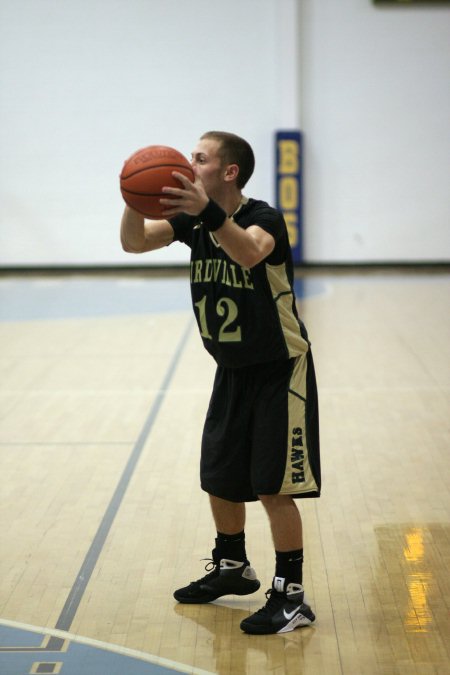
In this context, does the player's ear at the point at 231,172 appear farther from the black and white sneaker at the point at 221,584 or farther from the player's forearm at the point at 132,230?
the black and white sneaker at the point at 221,584

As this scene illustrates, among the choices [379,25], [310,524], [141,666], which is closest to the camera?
[141,666]

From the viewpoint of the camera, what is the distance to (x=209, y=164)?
3121 millimetres

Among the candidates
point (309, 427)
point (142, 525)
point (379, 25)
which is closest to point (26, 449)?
point (142, 525)

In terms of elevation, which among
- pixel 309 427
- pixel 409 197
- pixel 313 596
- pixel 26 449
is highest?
pixel 309 427

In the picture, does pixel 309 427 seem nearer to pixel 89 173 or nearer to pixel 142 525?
pixel 142 525

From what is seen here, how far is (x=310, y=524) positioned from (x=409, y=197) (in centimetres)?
1118

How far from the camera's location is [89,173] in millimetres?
14844

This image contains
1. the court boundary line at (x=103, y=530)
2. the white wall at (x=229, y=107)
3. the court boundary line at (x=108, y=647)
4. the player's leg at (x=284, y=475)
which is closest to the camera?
the court boundary line at (x=108, y=647)

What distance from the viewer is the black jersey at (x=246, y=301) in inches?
125

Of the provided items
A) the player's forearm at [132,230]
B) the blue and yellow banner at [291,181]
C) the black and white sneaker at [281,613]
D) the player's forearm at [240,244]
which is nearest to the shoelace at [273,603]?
the black and white sneaker at [281,613]

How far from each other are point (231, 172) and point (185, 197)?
1.21ft

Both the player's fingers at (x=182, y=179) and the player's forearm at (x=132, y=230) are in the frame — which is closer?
the player's fingers at (x=182, y=179)

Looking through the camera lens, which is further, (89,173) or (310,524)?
(89,173)

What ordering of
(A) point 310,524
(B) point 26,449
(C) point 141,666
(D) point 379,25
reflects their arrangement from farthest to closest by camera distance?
(D) point 379,25
(B) point 26,449
(A) point 310,524
(C) point 141,666
